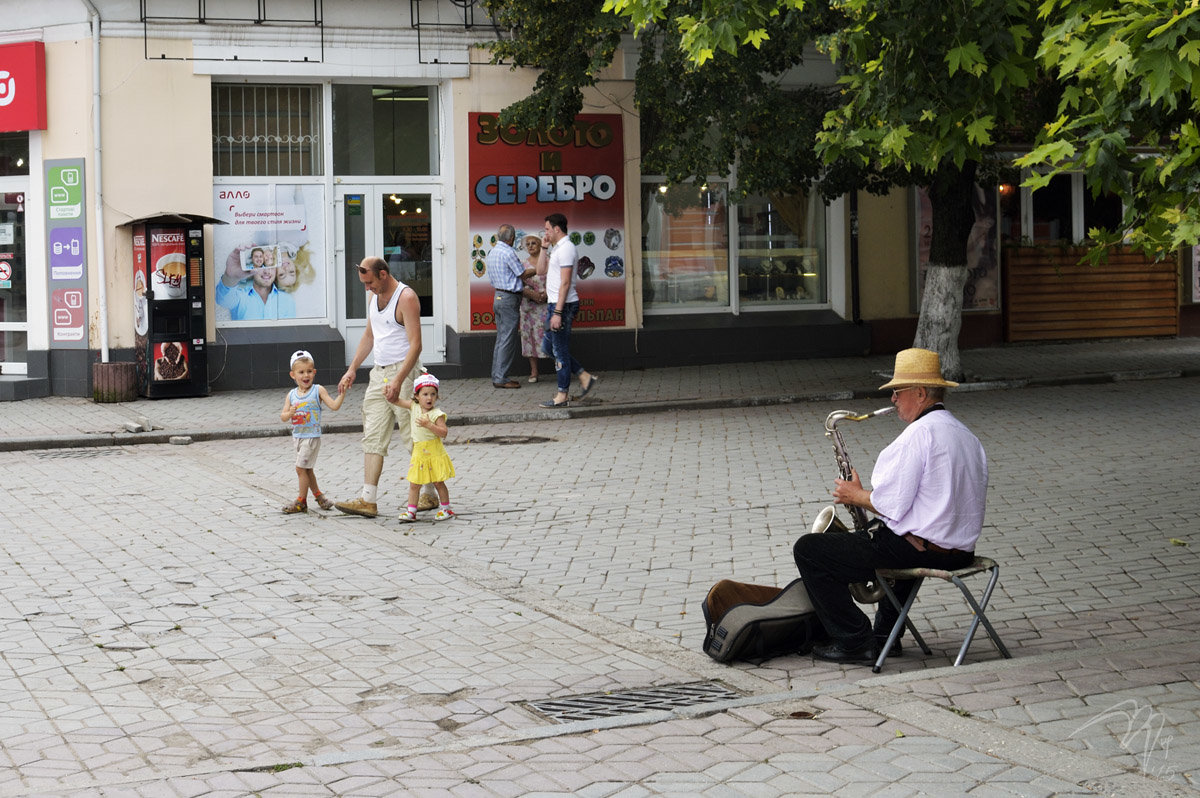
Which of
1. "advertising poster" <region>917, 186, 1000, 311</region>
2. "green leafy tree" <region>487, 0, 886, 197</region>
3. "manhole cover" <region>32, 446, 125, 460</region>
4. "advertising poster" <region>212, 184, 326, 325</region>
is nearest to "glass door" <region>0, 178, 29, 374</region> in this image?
"advertising poster" <region>212, 184, 326, 325</region>

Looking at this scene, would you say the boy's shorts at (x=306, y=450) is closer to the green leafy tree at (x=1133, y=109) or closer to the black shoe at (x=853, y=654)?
the black shoe at (x=853, y=654)

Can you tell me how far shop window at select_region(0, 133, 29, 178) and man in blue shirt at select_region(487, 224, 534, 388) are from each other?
602 cm

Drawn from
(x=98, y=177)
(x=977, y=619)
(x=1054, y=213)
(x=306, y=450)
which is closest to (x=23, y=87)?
(x=98, y=177)

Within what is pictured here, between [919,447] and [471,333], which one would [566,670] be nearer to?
[919,447]

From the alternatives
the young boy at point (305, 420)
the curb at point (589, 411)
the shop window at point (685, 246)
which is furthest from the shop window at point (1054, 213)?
the young boy at point (305, 420)

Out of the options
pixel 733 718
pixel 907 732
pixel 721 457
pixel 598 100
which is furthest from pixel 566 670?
pixel 598 100

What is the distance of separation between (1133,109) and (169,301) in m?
13.8

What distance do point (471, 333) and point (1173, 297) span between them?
1246cm

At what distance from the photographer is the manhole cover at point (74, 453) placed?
46.3 feet

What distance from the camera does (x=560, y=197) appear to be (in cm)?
2014

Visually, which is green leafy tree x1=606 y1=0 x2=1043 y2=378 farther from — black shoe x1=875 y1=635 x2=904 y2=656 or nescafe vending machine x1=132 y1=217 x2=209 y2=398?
nescafe vending machine x1=132 y1=217 x2=209 y2=398

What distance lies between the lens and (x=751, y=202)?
21531mm

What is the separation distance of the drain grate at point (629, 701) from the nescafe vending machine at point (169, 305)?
12.9 metres

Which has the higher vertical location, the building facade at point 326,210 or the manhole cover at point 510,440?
the building facade at point 326,210
